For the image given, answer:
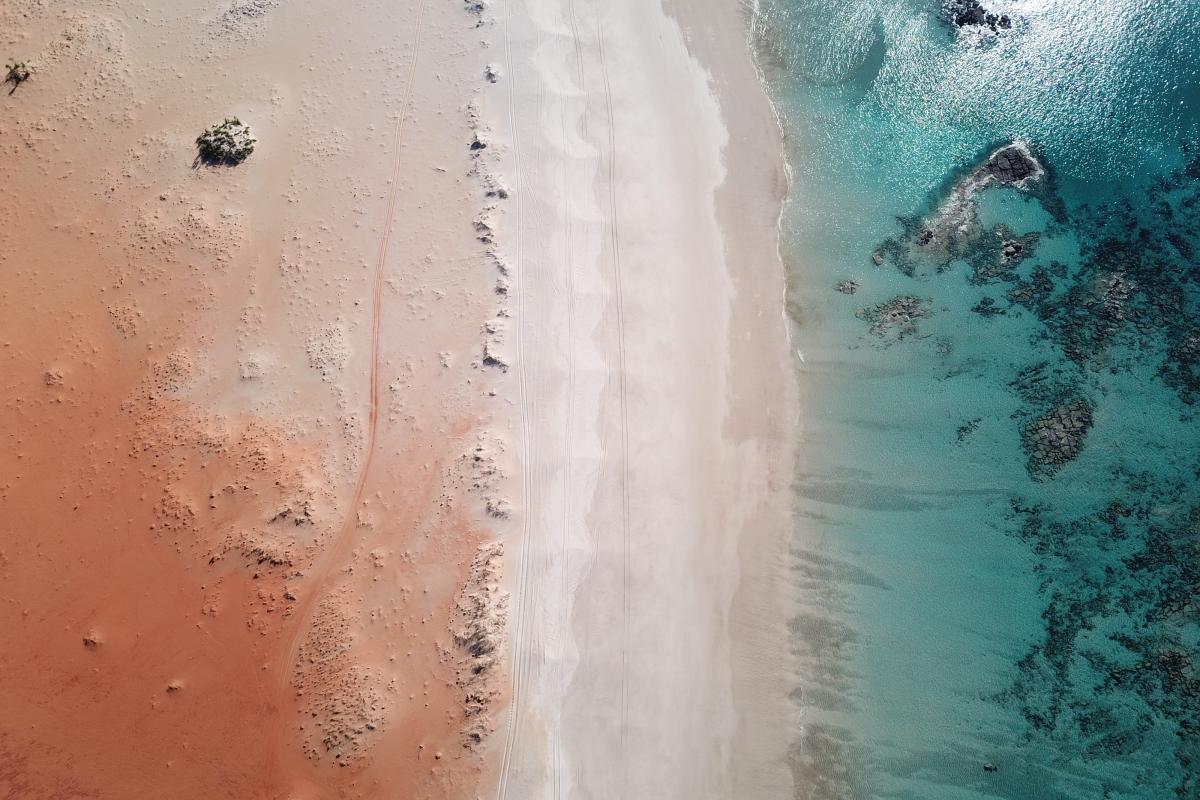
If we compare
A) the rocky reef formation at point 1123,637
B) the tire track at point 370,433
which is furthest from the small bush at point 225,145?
the rocky reef formation at point 1123,637

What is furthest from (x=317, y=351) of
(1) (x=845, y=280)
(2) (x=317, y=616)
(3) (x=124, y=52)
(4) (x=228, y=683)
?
(1) (x=845, y=280)

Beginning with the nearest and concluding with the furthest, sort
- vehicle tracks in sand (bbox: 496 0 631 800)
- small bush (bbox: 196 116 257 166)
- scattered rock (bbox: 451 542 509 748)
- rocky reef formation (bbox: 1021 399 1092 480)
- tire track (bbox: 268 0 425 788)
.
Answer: scattered rock (bbox: 451 542 509 748)
vehicle tracks in sand (bbox: 496 0 631 800)
tire track (bbox: 268 0 425 788)
rocky reef formation (bbox: 1021 399 1092 480)
small bush (bbox: 196 116 257 166)

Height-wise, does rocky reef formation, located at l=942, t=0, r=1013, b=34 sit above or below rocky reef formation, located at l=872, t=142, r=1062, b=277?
above

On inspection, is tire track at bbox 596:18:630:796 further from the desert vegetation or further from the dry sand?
the desert vegetation

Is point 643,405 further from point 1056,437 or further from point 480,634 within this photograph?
point 1056,437

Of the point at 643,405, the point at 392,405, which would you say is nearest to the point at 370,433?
the point at 392,405

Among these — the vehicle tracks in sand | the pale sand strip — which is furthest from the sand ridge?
the pale sand strip

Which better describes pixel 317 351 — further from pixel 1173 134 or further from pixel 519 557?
pixel 1173 134

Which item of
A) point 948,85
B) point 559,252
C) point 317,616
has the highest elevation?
point 948,85
